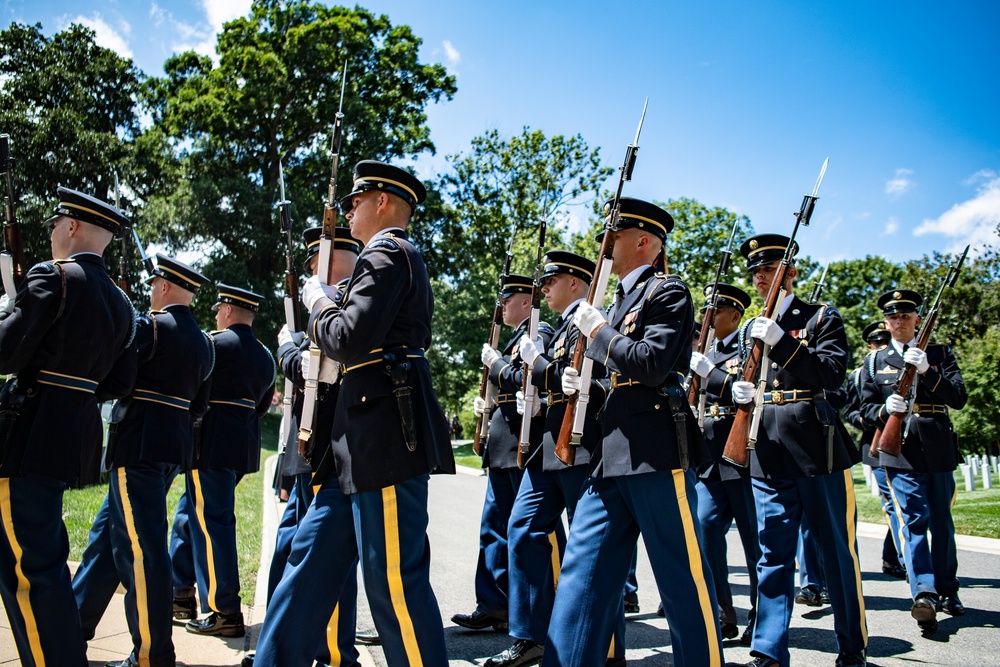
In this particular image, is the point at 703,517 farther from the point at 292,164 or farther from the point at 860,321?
the point at 860,321

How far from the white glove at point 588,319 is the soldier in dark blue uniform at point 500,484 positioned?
1.74 meters

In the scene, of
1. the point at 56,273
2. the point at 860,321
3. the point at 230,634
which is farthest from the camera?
the point at 860,321

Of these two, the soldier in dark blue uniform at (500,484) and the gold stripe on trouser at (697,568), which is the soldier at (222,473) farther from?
the gold stripe on trouser at (697,568)

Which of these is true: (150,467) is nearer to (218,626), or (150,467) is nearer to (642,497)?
(218,626)

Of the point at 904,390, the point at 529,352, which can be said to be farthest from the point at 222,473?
the point at 904,390

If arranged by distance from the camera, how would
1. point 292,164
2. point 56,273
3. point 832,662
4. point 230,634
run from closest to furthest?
point 56,273 < point 832,662 < point 230,634 < point 292,164

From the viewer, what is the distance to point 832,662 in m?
4.76

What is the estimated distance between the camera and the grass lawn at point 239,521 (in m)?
6.84

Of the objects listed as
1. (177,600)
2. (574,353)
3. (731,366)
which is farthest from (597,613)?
(177,600)

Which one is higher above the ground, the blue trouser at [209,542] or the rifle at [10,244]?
the rifle at [10,244]

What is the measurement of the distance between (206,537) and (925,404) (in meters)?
5.65

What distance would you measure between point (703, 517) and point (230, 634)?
10.5 ft

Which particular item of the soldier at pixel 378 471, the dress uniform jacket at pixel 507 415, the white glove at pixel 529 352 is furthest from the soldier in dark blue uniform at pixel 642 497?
the dress uniform jacket at pixel 507 415

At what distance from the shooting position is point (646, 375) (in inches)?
137
